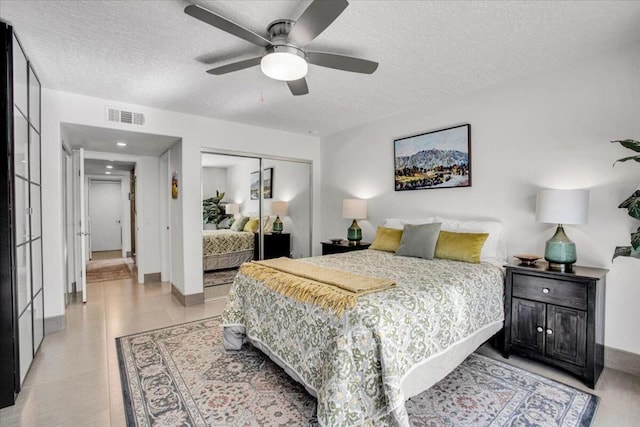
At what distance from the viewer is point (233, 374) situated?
2.36 metres

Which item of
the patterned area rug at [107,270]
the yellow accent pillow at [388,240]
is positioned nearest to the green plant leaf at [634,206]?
the yellow accent pillow at [388,240]

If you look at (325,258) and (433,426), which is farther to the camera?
(325,258)

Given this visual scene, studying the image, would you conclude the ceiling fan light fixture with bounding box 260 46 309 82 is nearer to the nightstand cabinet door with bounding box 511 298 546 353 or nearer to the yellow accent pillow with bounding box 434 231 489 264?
the yellow accent pillow with bounding box 434 231 489 264

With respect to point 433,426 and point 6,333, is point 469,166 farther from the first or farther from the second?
point 6,333

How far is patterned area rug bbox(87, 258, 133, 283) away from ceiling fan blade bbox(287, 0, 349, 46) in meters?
5.60

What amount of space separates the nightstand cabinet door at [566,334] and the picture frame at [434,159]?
4.94ft

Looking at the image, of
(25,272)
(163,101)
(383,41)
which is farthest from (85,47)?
(383,41)

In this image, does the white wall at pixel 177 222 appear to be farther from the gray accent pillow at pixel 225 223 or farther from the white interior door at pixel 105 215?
the white interior door at pixel 105 215

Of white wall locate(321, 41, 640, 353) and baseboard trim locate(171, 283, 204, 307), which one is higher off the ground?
white wall locate(321, 41, 640, 353)

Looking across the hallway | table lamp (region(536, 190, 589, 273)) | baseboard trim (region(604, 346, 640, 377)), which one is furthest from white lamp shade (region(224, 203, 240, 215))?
baseboard trim (region(604, 346, 640, 377))

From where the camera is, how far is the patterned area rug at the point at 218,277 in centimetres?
441

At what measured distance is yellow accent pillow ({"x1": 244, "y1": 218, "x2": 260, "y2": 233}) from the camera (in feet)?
15.6

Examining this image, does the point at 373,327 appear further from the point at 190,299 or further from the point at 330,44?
the point at 190,299

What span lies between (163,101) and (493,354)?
4.26 meters
